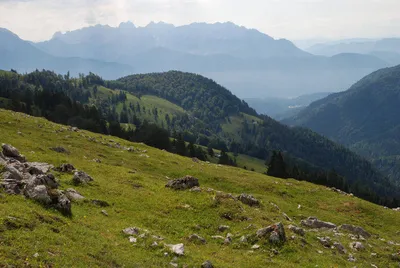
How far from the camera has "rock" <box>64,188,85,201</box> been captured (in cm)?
2648

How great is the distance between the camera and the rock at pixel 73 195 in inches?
1042

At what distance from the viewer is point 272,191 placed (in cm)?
5162

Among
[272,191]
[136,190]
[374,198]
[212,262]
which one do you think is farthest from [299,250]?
[374,198]

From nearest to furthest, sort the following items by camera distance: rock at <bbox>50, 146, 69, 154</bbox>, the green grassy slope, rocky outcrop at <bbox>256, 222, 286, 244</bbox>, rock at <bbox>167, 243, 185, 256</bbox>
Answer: the green grassy slope → rock at <bbox>167, 243, 185, 256</bbox> → rocky outcrop at <bbox>256, 222, 286, 244</bbox> → rock at <bbox>50, 146, 69, 154</bbox>

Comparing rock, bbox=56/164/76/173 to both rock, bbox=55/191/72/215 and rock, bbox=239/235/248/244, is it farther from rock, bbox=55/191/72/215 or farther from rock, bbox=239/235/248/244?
rock, bbox=239/235/248/244

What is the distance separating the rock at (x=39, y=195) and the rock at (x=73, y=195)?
3724mm

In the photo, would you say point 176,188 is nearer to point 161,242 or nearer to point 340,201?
point 161,242

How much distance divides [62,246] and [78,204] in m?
8.92

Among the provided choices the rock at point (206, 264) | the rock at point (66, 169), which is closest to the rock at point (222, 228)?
the rock at point (206, 264)

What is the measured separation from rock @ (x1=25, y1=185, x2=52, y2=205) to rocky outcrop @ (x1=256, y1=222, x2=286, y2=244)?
14881mm

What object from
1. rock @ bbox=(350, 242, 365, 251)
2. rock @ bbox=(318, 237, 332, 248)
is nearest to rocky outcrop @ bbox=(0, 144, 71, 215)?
rock @ bbox=(318, 237, 332, 248)

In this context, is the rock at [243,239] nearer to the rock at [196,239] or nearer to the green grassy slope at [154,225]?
the green grassy slope at [154,225]

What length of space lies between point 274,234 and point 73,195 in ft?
52.3

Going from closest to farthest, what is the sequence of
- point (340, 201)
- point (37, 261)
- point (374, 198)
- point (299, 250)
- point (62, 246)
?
point (37, 261) → point (62, 246) → point (299, 250) → point (340, 201) → point (374, 198)
